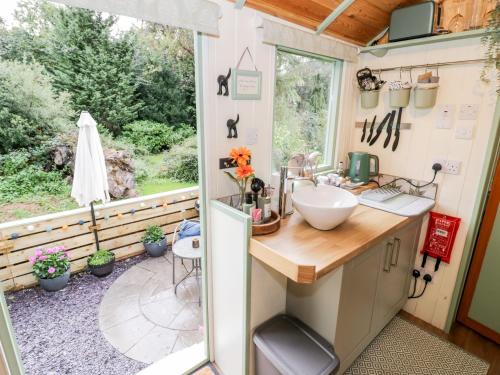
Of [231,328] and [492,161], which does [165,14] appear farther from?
[492,161]

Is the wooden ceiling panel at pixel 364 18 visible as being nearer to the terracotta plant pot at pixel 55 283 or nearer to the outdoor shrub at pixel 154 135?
the terracotta plant pot at pixel 55 283

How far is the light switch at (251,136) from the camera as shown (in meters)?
1.56

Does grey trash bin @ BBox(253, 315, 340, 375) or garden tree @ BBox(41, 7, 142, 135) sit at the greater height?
garden tree @ BBox(41, 7, 142, 135)

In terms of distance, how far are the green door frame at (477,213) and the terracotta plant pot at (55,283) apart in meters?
3.33

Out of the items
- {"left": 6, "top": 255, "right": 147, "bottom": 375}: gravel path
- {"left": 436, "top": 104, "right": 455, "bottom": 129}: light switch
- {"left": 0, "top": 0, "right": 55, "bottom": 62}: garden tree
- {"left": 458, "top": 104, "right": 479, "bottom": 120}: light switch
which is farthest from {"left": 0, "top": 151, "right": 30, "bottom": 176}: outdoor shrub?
{"left": 458, "top": 104, "right": 479, "bottom": 120}: light switch

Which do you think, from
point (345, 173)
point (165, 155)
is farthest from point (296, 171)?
point (165, 155)

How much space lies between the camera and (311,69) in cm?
210

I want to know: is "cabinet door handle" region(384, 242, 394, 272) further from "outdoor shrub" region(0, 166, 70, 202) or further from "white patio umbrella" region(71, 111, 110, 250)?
"outdoor shrub" region(0, 166, 70, 202)

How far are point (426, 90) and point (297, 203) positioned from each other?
1.25 metres

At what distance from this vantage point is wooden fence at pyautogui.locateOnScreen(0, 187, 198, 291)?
8.27 feet

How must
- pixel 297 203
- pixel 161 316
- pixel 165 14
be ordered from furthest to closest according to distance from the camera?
1. pixel 161 316
2. pixel 297 203
3. pixel 165 14

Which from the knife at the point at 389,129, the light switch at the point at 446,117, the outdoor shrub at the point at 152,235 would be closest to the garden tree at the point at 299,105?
the knife at the point at 389,129

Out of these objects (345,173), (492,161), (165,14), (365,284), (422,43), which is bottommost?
(365,284)

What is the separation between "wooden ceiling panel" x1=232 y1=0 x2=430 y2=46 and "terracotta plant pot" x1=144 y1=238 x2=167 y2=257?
267 cm
